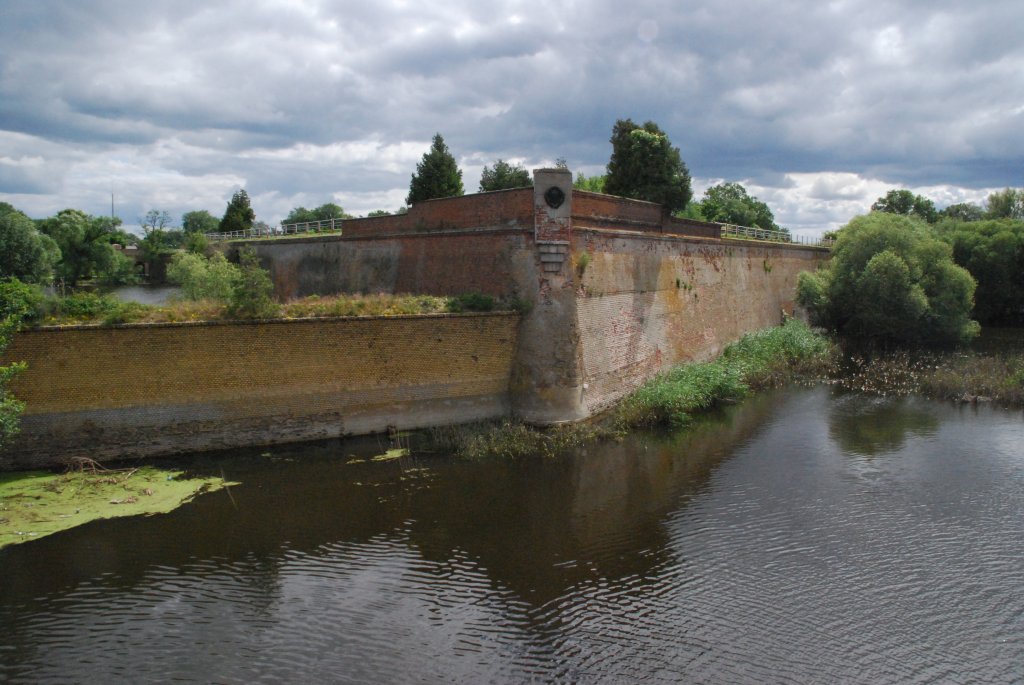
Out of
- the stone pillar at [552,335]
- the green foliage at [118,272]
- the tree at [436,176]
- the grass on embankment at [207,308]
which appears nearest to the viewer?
the grass on embankment at [207,308]

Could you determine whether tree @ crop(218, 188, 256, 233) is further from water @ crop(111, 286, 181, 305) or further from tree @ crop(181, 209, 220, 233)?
tree @ crop(181, 209, 220, 233)

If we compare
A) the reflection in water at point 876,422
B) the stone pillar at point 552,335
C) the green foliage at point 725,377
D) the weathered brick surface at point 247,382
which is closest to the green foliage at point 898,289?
the green foliage at point 725,377

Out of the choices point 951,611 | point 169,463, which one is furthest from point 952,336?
point 169,463

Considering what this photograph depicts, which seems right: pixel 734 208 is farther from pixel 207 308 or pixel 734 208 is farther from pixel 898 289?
pixel 207 308

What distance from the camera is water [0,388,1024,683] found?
7129 millimetres

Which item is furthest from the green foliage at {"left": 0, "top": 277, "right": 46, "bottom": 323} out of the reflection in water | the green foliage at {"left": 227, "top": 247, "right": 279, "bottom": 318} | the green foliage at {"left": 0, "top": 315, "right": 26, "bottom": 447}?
the reflection in water

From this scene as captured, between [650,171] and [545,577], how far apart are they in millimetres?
19843

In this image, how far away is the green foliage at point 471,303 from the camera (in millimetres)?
15828

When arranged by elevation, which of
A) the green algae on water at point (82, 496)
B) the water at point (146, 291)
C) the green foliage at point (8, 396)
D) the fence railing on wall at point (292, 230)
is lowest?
the green algae on water at point (82, 496)

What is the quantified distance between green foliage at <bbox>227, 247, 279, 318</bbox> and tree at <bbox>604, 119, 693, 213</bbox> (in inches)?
605

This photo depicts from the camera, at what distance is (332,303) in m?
15.0

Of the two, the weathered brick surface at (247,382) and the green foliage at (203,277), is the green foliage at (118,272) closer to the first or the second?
the green foliage at (203,277)

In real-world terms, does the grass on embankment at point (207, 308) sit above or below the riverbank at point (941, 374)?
above

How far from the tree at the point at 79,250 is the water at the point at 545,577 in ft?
103
